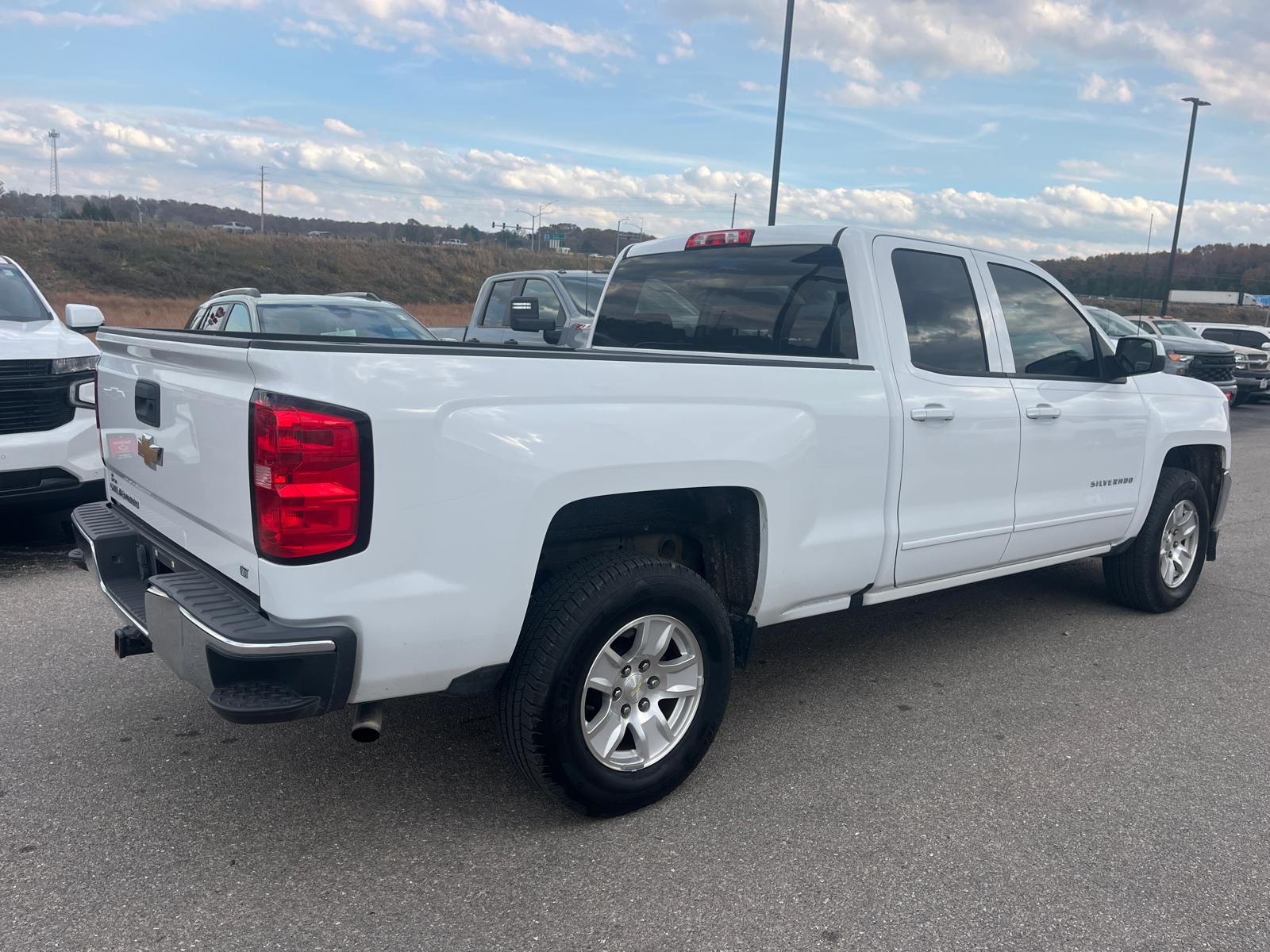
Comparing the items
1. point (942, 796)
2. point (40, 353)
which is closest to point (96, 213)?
point (40, 353)

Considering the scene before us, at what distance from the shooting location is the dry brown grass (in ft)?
108

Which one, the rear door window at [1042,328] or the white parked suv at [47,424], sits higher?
→ the rear door window at [1042,328]

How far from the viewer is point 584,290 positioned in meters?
10.9

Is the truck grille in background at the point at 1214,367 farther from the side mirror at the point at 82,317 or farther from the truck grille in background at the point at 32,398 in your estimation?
the truck grille in background at the point at 32,398

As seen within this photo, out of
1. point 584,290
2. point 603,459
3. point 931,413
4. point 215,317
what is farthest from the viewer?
point 584,290

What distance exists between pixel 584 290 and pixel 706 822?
855 cm

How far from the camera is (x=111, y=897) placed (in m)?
2.54

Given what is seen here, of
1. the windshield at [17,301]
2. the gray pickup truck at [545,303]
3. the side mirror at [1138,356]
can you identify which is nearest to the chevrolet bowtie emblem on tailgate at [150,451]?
the side mirror at [1138,356]

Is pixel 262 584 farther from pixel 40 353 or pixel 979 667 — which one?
pixel 40 353

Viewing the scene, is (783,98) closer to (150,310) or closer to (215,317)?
(215,317)

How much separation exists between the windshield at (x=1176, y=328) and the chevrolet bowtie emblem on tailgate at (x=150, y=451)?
2110 centimetres

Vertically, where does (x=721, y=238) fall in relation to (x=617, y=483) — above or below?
above

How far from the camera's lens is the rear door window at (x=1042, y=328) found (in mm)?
4379

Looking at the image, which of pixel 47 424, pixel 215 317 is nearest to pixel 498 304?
pixel 215 317
